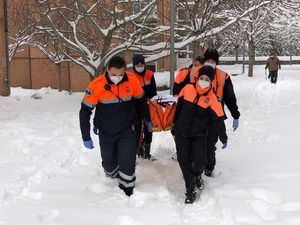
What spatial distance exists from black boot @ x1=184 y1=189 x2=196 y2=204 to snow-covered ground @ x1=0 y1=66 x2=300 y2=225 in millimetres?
68

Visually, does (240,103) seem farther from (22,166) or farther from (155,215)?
(155,215)

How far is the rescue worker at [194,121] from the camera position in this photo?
5.60 meters

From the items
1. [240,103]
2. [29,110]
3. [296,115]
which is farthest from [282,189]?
[29,110]

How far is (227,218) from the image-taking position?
16.3ft

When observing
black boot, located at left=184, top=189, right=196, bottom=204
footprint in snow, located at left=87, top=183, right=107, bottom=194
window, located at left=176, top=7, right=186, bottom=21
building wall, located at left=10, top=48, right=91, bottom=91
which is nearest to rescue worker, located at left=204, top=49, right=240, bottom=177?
black boot, located at left=184, top=189, right=196, bottom=204

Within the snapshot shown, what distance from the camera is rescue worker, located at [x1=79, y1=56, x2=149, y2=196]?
18.5 feet

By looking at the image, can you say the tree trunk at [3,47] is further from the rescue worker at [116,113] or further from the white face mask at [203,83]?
the white face mask at [203,83]

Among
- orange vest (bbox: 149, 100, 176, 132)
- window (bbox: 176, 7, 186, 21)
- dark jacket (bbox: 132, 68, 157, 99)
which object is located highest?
window (bbox: 176, 7, 186, 21)

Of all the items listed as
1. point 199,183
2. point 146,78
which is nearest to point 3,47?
point 146,78

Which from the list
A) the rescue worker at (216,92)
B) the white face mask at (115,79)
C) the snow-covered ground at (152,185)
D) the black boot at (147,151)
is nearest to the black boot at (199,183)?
the snow-covered ground at (152,185)

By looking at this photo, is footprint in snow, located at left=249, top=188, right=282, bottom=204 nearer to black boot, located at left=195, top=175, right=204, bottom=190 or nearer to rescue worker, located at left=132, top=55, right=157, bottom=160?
black boot, located at left=195, top=175, right=204, bottom=190

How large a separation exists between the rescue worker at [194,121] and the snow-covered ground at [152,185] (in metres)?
0.37

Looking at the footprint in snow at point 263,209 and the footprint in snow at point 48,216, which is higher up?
the footprint in snow at point 263,209

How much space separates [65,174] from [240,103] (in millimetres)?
9736
